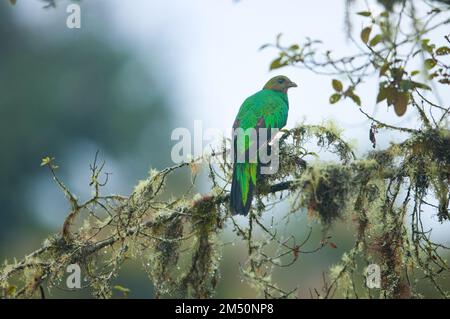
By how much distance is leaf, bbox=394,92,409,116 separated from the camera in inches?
165

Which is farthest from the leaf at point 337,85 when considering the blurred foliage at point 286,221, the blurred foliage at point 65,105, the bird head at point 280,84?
the blurred foliage at point 65,105

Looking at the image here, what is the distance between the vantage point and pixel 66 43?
2797 centimetres

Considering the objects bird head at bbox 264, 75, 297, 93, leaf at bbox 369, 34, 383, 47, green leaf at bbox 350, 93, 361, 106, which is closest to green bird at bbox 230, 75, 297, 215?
bird head at bbox 264, 75, 297, 93

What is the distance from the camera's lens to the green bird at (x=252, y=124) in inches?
210

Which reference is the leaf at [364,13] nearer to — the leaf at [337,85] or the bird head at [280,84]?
the leaf at [337,85]

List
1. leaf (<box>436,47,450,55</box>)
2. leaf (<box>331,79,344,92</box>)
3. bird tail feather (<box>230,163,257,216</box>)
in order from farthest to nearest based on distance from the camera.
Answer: bird tail feather (<box>230,163,257,216</box>) → leaf (<box>436,47,450,55</box>) → leaf (<box>331,79,344,92</box>)

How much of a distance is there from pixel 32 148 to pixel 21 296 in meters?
20.0

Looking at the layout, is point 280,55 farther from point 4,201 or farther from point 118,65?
point 118,65

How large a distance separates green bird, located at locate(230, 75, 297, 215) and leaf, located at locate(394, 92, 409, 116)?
1410 mm

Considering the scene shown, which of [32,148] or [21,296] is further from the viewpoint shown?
[32,148]

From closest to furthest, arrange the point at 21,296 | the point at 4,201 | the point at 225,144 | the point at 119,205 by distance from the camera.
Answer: the point at 21,296 → the point at 119,205 → the point at 225,144 → the point at 4,201

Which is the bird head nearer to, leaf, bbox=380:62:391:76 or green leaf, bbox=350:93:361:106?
green leaf, bbox=350:93:361:106

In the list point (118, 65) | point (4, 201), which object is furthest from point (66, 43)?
point (4, 201)

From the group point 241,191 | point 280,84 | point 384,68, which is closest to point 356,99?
point 384,68
